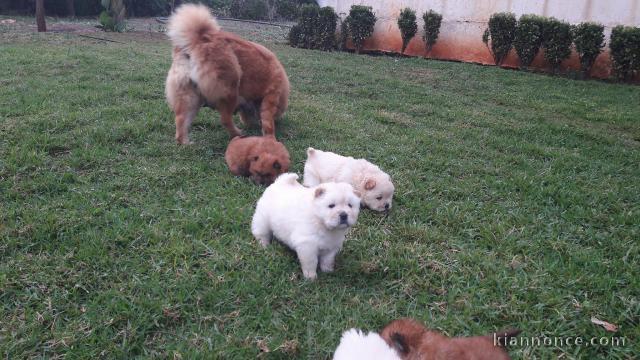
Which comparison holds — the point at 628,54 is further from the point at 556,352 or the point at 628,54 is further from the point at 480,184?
the point at 556,352

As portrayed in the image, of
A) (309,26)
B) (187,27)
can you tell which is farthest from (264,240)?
(309,26)

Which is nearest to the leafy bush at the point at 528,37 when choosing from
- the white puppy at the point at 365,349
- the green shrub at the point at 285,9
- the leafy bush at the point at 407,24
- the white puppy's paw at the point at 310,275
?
the leafy bush at the point at 407,24

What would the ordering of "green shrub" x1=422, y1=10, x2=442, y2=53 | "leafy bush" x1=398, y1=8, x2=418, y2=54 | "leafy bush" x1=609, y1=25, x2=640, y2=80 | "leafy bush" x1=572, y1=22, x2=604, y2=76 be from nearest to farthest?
"leafy bush" x1=609, y1=25, x2=640, y2=80
"leafy bush" x1=572, y1=22, x2=604, y2=76
"green shrub" x1=422, y1=10, x2=442, y2=53
"leafy bush" x1=398, y1=8, x2=418, y2=54

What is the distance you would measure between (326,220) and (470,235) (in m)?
1.34

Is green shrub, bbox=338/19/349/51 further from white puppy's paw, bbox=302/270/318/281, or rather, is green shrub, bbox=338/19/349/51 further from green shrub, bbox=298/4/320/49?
white puppy's paw, bbox=302/270/318/281

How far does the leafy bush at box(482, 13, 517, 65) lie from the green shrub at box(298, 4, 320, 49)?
5.45 metres

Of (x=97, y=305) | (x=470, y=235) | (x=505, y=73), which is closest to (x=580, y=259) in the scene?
(x=470, y=235)

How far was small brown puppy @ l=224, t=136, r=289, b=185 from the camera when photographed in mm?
4324

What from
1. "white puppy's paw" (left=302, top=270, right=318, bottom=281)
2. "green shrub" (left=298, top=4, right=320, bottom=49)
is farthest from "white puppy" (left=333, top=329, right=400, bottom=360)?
"green shrub" (left=298, top=4, right=320, bottom=49)

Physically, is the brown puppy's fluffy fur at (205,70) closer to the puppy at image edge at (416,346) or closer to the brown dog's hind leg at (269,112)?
the brown dog's hind leg at (269,112)

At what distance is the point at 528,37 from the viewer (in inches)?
456

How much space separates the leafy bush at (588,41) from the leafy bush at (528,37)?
30.9 inches

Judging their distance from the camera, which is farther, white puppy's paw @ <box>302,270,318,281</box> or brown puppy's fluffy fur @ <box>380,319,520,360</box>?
white puppy's paw @ <box>302,270,318,281</box>

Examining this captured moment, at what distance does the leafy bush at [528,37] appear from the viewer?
11.4 metres
